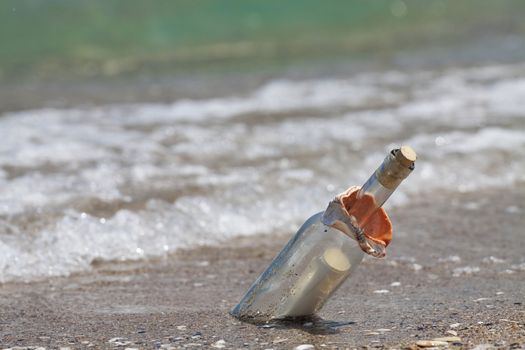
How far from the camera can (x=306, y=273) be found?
8.38 feet

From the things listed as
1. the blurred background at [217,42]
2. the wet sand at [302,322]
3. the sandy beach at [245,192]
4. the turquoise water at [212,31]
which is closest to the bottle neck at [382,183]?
the sandy beach at [245,192]

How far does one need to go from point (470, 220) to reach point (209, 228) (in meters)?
1.19

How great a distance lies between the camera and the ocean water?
389 cm

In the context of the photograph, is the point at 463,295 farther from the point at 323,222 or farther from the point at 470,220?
the point at 470,220

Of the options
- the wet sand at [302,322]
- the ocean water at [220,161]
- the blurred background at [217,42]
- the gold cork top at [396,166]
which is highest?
the blurred background at [217,42]

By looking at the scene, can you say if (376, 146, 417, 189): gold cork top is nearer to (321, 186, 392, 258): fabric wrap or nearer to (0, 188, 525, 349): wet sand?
(321, 186, 392, 258): fabric wrap

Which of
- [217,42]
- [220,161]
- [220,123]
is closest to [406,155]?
[220,161]

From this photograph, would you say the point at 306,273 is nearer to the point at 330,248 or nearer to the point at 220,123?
the point at 330,248

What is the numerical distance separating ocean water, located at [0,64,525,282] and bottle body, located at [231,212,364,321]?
1.15m

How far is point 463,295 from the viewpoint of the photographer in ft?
10.1

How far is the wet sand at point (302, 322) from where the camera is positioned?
2598mm

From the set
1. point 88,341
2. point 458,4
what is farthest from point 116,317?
point 458,4

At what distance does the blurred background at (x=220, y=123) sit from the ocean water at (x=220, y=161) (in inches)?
→ 0.5

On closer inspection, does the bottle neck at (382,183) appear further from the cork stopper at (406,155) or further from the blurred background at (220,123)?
the blurred background at (220,123)
